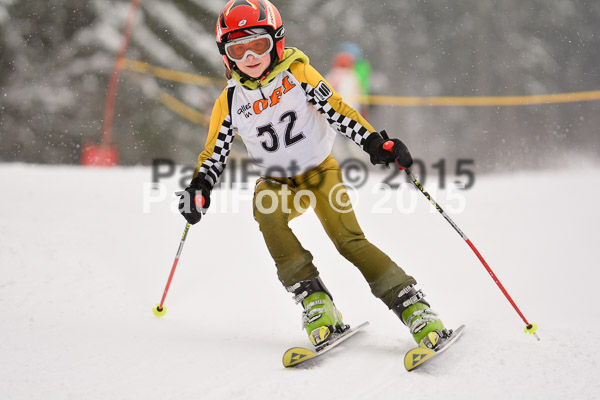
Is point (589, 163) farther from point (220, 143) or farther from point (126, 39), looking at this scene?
point (220, 143)

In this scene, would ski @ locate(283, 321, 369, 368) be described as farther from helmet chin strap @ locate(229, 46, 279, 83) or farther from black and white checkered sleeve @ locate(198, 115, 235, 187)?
helmet chin strap @ locate(229, 46, 279, 83)

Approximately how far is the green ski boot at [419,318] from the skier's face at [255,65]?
1452 mm

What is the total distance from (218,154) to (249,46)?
684 mm

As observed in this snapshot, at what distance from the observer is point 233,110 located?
3465mm

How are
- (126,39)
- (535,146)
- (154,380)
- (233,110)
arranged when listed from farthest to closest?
(535,146) < (126,39) < (233,110) < (154,380)

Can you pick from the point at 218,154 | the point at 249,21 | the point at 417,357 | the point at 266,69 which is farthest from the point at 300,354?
the point at 249,21

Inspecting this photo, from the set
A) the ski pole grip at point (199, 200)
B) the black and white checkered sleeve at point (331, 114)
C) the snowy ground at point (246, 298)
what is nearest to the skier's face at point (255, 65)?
the black and white checkered sleeve at point (331, 114)

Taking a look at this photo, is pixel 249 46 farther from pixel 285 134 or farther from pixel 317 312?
pixel 317 312

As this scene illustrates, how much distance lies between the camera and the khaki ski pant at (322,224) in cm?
315

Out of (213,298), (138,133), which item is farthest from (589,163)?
(213,298)

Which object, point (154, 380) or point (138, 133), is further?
point (138, 133)

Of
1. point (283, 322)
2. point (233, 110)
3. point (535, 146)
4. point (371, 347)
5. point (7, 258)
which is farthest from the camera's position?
point (535, 146)

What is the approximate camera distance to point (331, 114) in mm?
3385

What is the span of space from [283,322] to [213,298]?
666 mm
